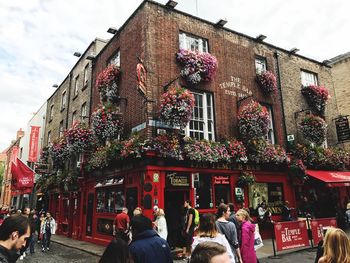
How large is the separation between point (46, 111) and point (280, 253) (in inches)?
952

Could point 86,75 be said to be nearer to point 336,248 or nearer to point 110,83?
point 110,83

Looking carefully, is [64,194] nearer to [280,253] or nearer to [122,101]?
[122,101]

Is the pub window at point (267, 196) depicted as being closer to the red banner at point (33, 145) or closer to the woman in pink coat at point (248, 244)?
the woman in pink coat at point (248, 244)

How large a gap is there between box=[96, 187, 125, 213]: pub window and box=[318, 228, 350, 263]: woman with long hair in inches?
399

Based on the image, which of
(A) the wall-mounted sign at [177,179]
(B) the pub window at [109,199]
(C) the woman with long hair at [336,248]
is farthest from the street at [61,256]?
(C) the woman with long hair at [336,248]

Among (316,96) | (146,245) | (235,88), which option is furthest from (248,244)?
(316,96)

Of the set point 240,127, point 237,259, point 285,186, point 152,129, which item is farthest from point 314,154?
point 237,259

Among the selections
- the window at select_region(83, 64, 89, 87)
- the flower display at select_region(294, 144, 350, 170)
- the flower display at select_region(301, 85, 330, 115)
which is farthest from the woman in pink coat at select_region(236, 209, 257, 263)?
the window at select_region(83, 64, 89, 87)

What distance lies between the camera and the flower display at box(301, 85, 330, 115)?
17.9m

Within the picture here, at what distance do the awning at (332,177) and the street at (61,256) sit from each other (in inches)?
447

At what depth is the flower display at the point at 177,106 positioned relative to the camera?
1088cm

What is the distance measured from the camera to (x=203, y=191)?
12.3 m

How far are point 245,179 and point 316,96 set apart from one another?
8657mm

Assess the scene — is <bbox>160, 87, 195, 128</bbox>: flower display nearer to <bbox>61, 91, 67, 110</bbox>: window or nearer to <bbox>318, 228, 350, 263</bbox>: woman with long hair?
<bbox>318, 228, 350, 263</bbox>: woman with long hair
